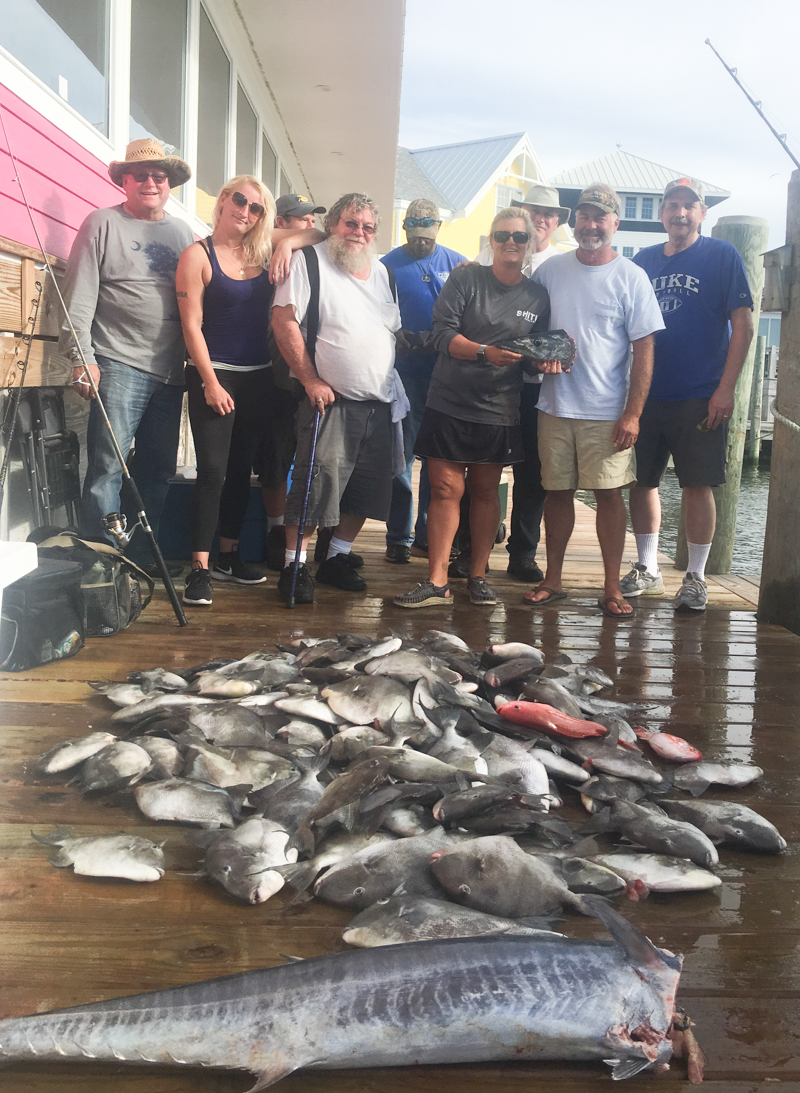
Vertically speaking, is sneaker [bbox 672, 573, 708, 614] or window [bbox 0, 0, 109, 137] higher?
window [bbox 0, 0, 109, 137]

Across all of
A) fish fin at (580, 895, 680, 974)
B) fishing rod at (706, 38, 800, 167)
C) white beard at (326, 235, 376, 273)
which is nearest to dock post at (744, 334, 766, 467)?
fishing rod at (706, 38, 800, 167)

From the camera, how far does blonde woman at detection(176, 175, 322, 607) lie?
407 cm

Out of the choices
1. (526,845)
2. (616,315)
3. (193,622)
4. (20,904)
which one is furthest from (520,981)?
(616,315)

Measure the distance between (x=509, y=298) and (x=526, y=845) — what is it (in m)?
2.92

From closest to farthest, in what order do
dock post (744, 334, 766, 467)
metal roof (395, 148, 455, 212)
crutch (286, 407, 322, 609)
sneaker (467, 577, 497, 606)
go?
1. crutch (286, 407, 322, 609)
2. sneaker (467, 577, 497, 606)
3. dock post (744, 334, 766, 467)
4. metal roof (395, 148, 455, 212)

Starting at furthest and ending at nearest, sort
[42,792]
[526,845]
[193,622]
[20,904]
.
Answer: [193,622] < [42,792] < [526,845] < [20,904]

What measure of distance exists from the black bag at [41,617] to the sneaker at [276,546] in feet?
5.65

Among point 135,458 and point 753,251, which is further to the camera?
point 753,251

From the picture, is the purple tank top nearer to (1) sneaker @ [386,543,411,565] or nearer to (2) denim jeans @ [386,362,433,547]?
(2) denim jeans @ [386,362,433,547]

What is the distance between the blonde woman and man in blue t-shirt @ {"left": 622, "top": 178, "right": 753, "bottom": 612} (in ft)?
5.96

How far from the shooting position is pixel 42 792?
229 centimetres

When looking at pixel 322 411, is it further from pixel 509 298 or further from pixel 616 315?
pixel 616 315

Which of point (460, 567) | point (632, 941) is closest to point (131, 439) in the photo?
point (460, 567)

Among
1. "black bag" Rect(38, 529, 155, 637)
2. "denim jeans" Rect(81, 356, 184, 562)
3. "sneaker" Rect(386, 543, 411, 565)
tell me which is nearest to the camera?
"black bag" Rect(38, 529, 155, 637)
